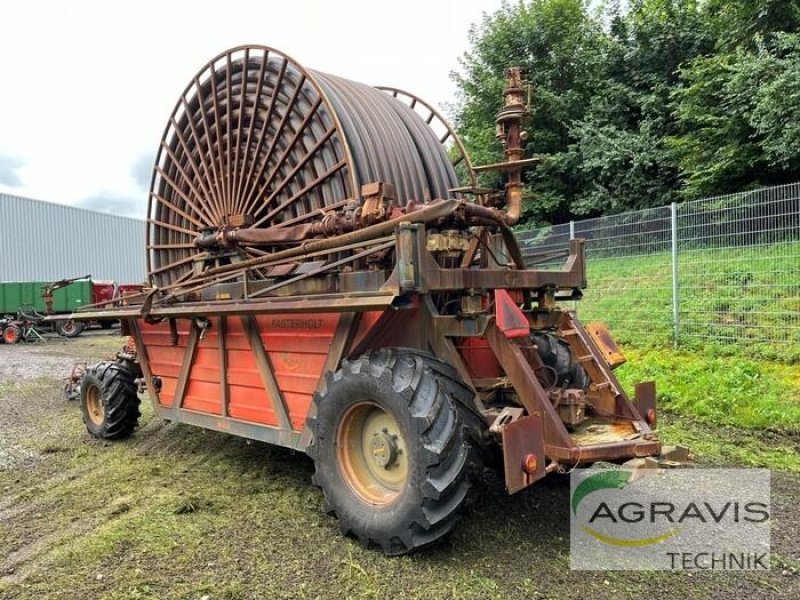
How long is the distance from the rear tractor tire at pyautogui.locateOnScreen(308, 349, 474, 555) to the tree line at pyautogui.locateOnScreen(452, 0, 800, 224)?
10216 mm

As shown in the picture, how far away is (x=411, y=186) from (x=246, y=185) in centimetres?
154

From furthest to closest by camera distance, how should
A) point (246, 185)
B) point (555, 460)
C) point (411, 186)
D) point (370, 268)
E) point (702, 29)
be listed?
point (702, 29) < point (246, 185) < point (411, 186) < point (370, 268) < point (555, 460)

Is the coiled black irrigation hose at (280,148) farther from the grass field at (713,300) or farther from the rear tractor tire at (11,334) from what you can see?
the rear tractor tire at (11,334)

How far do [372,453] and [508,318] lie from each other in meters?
1.14

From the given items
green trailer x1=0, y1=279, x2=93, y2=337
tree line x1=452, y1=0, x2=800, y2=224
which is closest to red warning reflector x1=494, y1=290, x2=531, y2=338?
tree line x1=452, y1=0, x2=800, y2=224

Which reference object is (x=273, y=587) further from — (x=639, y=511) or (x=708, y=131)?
(x=708, y=131)

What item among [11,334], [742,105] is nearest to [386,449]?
[742,105]

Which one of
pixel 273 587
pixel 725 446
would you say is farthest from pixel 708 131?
pixel 273 587

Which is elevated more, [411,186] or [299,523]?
[411,186]

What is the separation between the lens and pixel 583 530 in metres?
3.67

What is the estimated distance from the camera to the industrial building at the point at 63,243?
27.8 metres

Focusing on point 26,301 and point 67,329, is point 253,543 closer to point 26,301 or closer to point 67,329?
point 67,329

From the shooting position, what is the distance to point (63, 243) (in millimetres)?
30891

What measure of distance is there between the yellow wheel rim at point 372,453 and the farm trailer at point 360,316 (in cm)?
1
